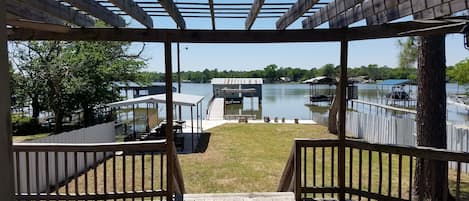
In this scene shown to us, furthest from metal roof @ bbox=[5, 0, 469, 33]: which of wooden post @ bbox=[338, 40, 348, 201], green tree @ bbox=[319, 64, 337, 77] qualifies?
green tree @ bbox=[319, 64, 337, 77]

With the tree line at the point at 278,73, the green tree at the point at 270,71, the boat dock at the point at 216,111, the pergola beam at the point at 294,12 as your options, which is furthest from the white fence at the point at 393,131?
the green tree at the point at 270,71

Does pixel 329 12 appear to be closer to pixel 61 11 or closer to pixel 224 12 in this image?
pixel 224 12

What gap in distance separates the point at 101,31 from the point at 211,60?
8180cm

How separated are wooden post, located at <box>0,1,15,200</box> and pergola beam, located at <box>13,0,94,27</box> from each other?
2.50m

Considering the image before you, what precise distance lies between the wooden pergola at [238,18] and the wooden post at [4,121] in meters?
2.31

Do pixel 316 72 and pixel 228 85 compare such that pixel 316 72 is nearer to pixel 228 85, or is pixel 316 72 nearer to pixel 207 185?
pixel 228 85

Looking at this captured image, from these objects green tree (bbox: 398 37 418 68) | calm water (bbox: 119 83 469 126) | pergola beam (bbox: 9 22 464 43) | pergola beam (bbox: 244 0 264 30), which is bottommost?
calm water (bbox: 119 83 469 126)

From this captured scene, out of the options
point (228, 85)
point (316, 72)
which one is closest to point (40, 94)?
point (228, 85)

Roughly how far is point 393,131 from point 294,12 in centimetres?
853

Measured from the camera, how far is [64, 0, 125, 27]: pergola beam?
316 cm

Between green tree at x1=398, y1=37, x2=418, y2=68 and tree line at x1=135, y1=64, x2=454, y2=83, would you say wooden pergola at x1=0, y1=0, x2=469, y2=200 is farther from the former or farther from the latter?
tree line at x1=135, y1=64, x2=454, y2=83

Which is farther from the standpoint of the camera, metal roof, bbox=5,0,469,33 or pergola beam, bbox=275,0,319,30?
pergola beam, bbox=275,0,319,30

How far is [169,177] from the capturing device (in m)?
4.34

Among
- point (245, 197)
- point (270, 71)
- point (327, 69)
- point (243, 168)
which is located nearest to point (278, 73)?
point (270, 71)
